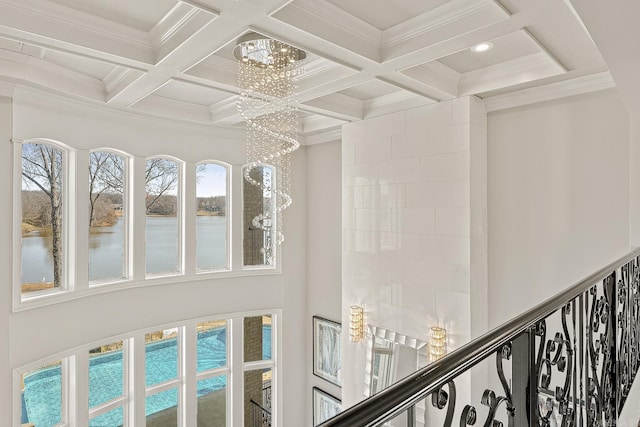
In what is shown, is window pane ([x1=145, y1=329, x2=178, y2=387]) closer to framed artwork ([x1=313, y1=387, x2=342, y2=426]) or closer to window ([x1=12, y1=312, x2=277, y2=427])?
window ([x1=12, y1=312, x2=277, y2=427])

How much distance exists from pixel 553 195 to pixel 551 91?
1006 mm

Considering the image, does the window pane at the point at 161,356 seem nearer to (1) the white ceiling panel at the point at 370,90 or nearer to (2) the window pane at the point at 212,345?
(2) the window pane at the point at 212,345

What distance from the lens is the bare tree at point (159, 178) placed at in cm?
547

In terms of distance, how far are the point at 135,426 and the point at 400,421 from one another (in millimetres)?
3449

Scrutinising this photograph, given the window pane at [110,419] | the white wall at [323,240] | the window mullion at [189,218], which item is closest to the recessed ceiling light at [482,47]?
the white wall at [323,240]

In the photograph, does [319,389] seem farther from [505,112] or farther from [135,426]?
[505,112]

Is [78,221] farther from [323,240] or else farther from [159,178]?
[323,240]

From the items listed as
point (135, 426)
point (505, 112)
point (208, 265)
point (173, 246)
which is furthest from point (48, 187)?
point (505, 112)

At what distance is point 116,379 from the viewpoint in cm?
516

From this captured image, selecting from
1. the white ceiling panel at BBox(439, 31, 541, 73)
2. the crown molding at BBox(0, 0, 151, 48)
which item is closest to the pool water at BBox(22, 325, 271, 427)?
the crown molding at BBox(0, 0, 151, 48)

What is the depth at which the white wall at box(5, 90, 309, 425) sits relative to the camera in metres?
3.93

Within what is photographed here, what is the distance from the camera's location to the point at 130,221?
5.23 m

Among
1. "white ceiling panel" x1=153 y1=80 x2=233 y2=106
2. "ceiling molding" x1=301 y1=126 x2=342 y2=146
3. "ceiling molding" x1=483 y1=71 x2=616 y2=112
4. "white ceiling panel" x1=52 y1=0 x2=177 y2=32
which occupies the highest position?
"white ceiling panel" x1=153 y1=80 x2=233 y2=106

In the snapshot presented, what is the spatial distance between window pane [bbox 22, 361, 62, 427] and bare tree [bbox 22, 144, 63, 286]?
1.01 meters
